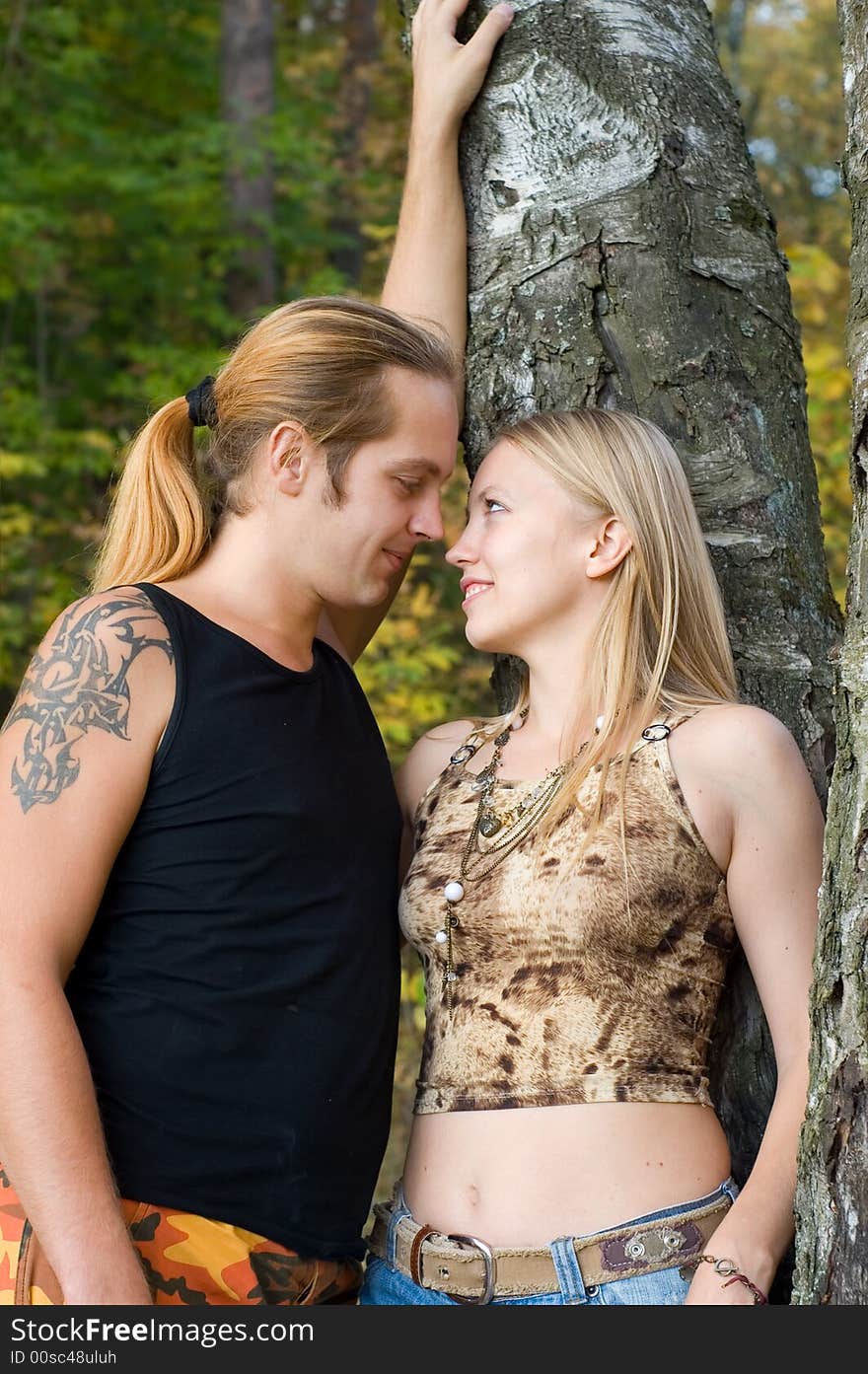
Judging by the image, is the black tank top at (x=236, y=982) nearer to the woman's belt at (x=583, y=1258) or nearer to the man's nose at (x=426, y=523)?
the woman's belt at (x=583, y=1258)

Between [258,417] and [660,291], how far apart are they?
848 millimetres

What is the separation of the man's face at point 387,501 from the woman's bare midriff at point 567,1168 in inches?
38.5

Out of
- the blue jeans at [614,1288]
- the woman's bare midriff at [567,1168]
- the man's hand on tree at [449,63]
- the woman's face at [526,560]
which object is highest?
the man's hand on tree at [449,63]

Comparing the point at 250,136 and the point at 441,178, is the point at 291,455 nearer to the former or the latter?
the point at 441,178

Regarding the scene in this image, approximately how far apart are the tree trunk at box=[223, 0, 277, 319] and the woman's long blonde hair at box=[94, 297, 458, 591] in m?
7.23

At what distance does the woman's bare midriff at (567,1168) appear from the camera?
7.31 feet

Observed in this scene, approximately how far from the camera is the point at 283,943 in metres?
2.32

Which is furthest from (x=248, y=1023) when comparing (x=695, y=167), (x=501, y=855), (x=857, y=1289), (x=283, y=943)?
(x=695, y=167)

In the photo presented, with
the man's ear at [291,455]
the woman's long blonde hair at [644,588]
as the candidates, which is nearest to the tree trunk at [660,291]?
the woman's long blonde hair at [644,588]

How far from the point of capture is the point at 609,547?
2.63m

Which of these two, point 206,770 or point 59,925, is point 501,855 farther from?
point 59,925

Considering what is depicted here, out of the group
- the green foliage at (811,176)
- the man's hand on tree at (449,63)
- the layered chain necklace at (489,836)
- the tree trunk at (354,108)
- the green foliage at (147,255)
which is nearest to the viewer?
the layered chain necklace at (489,836)

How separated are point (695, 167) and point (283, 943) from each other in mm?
1758

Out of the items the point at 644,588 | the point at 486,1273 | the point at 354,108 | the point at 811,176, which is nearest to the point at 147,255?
the point at 354,108
